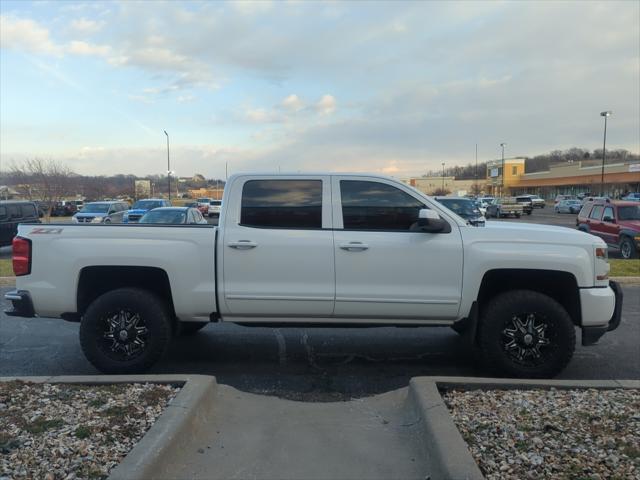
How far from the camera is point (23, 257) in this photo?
5090mm

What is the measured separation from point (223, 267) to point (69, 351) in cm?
253

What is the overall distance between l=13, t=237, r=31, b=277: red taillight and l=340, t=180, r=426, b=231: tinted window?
3.02 meters

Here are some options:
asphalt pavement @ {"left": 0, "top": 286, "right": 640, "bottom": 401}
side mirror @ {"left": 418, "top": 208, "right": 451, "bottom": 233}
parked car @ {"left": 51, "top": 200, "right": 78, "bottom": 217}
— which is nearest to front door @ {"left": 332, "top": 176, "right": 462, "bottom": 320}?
side mirror @ {"left": 418, "top": 208, "right": 451, "bottom": 233}

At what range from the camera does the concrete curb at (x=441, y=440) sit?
2.98 m

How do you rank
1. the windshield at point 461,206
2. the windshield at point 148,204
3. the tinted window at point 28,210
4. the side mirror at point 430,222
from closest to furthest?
the side mirror at point 430,222 < the tinted window at point 28,210 < the windshield at point 461,206 < the windshield at point 148,204

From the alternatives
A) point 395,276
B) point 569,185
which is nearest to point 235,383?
point 395,276

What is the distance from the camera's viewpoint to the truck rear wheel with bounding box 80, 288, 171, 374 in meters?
5.00

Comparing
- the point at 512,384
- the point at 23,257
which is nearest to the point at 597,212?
the point at 512,384

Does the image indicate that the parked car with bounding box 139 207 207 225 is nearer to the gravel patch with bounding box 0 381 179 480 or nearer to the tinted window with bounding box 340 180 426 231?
the tinted window with bounding box 340 180 426 231

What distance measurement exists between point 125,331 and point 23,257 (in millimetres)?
1210

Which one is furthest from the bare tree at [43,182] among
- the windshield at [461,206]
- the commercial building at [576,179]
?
the commercial building at [576,179]

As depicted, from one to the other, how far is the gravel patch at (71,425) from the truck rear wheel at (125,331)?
0.70m

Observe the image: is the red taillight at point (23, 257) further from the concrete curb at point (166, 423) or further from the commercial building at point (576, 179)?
Result: the commercial building at point (576, 179)

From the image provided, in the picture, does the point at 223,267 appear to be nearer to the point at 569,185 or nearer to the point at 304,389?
the point at 304,389
